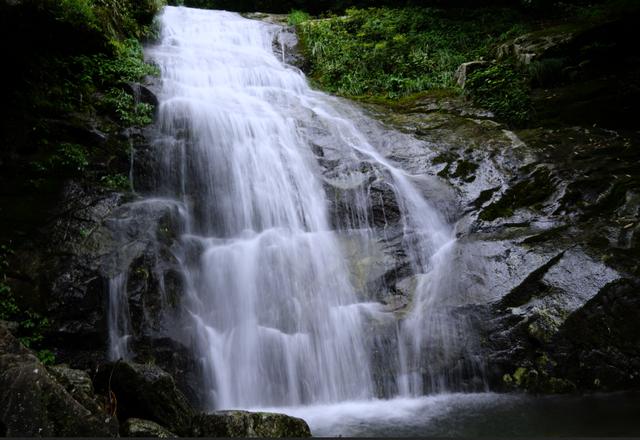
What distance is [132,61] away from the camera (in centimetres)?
984

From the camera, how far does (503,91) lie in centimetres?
1080

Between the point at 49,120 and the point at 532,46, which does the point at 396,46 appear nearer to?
the point at 532,46

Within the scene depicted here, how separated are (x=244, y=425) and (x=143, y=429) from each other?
92 centimetres


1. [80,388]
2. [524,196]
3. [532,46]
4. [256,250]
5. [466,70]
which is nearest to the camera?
[80,388]

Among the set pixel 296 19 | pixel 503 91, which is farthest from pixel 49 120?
pixel 296 19

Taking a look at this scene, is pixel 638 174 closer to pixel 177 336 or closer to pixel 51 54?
pixel 177 336

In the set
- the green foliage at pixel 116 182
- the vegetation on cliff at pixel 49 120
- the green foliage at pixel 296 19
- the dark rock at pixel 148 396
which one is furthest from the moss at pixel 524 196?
the green foliage at pixel 296 19

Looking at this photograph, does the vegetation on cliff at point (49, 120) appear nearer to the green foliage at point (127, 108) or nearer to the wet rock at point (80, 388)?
the green foliage at point (127, 108)

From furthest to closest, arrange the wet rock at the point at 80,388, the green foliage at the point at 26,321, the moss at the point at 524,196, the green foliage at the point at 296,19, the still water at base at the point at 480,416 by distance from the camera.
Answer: the green foliage at the point at 296,19 < the moss at the point at 524,196 < the green foliage at the point at 26,321 < the still water at base at the point at 480,416 < the wet rock at the point at 80,388

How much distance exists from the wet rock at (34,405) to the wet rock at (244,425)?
0.79 m

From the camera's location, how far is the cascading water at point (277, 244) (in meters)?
6.45

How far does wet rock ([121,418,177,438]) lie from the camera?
4.22 meters

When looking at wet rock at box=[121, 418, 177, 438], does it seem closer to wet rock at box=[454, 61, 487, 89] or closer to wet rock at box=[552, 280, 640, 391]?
wet rock at box=[552, 280, 640, 391]

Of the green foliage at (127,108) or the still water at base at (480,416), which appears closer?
the still water at base at (480,416)
